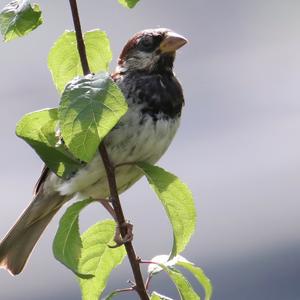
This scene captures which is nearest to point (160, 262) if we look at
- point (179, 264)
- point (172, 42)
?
point (179, 264)

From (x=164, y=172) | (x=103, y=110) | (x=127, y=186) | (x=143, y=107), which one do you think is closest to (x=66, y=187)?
(x=127, y=186)

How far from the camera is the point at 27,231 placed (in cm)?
214

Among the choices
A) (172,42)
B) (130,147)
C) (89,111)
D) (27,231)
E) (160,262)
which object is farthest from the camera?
(27,231)

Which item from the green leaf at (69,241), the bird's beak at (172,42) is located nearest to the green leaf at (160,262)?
the green leaf at (69,241)

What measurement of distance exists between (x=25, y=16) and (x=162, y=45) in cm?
71

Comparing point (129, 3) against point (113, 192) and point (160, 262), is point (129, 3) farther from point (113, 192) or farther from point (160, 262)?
point (160, 262)

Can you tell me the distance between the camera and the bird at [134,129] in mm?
1716

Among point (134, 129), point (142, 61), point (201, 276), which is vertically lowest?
point (201, 276)

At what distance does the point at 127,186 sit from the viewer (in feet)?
6.25

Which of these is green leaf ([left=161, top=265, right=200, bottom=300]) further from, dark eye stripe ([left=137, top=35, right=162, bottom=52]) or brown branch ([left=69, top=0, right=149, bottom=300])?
dark eye stripe ([left=137, top=35, right=162, bottom=52])

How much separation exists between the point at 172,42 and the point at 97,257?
0.60 metres

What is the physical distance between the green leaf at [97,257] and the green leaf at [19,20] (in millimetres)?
358

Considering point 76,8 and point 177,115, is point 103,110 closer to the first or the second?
point 76,8

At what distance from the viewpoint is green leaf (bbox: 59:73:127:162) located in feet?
3.67
